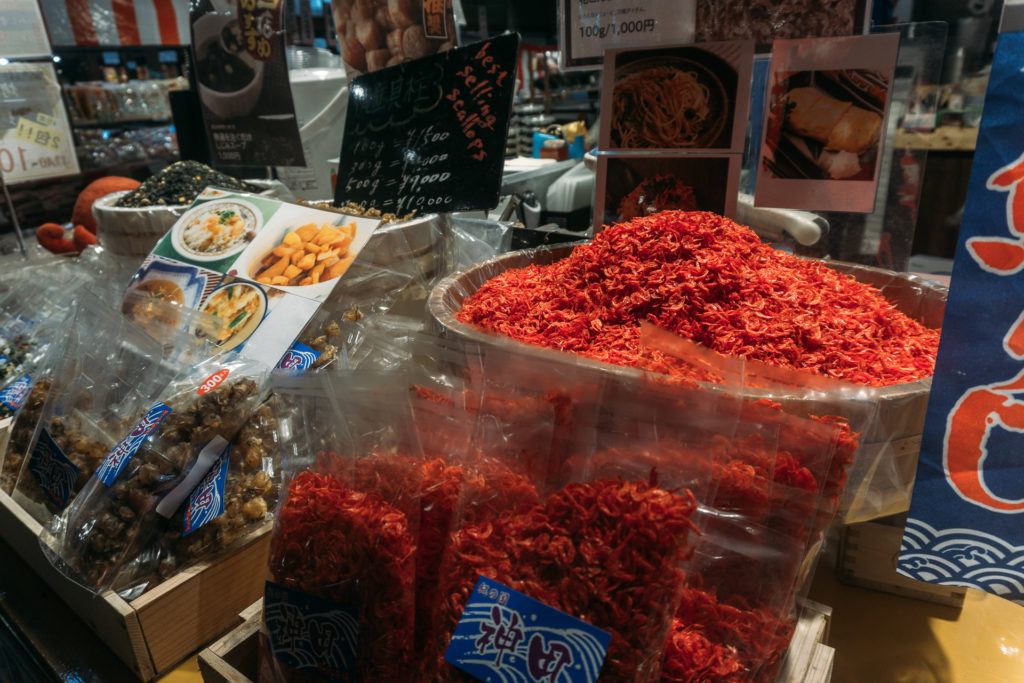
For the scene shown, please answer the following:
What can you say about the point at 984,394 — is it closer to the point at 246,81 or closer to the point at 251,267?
the point at 251,267

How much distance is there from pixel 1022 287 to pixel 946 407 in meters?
0.14

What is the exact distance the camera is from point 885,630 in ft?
3.11

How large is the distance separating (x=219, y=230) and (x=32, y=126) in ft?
5.26

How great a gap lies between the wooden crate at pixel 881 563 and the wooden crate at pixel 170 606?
3.08ft

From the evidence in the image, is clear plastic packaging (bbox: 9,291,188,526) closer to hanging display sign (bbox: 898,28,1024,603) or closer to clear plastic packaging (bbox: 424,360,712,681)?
clear plastic packaging (bbox: 424,360,712,681)

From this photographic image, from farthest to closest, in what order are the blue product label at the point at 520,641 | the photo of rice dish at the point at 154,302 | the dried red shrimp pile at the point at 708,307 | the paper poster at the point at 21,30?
the paper poster at the point at 21,30 < the photo of rice dish at the point at 154,302 < the dried red shrimp pile at the point at 708,307 < the blue product label at the point at 520,641

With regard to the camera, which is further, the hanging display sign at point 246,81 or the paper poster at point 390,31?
the hanging display sign at point 246,81

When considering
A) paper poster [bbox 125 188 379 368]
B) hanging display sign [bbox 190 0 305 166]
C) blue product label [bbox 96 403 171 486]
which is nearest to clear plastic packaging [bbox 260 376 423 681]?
blue product label [bbox 96 403 171 486]

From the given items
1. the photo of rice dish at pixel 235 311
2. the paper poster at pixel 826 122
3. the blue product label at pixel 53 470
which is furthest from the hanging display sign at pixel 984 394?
the blue product label at pixel 53 470

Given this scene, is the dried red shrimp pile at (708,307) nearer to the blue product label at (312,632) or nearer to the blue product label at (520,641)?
the blue product label at (520,641)

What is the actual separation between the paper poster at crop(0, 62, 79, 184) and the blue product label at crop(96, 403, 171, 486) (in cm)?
197

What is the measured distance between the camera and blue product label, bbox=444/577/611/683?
549 mm

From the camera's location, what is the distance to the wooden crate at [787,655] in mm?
724

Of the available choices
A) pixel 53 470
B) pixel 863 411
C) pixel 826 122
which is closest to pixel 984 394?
pixel 863 411
